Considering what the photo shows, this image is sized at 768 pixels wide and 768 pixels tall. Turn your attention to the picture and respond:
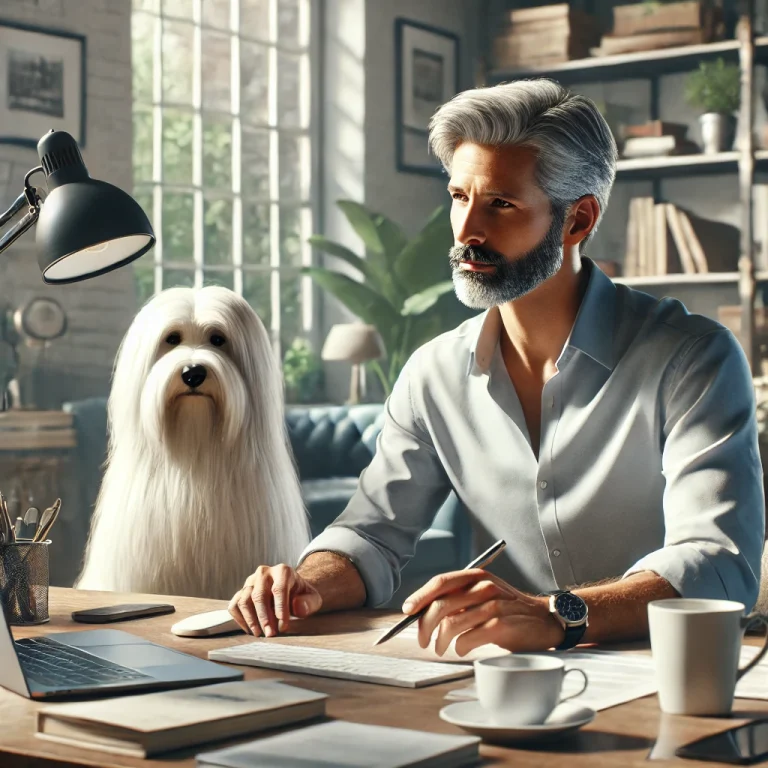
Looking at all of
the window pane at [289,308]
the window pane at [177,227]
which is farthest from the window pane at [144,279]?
the window pane at [289,308]

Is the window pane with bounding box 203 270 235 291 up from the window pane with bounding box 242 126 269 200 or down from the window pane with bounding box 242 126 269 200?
down

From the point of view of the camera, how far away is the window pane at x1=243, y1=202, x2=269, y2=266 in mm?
6359

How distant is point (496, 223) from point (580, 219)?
6.9 inches

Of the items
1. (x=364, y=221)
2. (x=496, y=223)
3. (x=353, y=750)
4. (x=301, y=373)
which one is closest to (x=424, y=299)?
(x=364, y=221)

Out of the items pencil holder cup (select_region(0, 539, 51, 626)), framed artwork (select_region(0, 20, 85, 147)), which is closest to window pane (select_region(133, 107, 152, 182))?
framed artwork (select_region(0, 20, 85, 147))

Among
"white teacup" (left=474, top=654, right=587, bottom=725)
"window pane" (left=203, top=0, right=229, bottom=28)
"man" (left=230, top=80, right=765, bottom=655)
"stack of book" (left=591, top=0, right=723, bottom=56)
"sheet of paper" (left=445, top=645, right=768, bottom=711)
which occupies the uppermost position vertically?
"window pane" (left=203, top=0, right=229, bottom=28)

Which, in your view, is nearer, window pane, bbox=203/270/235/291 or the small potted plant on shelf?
the small potted plant on shelf

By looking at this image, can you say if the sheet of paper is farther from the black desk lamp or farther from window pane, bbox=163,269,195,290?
window pane, bbox=163,269,195,290

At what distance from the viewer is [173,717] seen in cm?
95

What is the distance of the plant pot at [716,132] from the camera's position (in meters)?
5.94

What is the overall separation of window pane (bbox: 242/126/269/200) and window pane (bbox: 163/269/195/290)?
54 cm

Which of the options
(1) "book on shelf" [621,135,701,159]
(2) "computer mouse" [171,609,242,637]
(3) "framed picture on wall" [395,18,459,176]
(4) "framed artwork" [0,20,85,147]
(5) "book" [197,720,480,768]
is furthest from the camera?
(3) "framed picture on wall" [395,18,459,176]

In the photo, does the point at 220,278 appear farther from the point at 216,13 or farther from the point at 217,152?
the point at 216,13

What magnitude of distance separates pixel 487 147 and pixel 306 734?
3.58 feet
